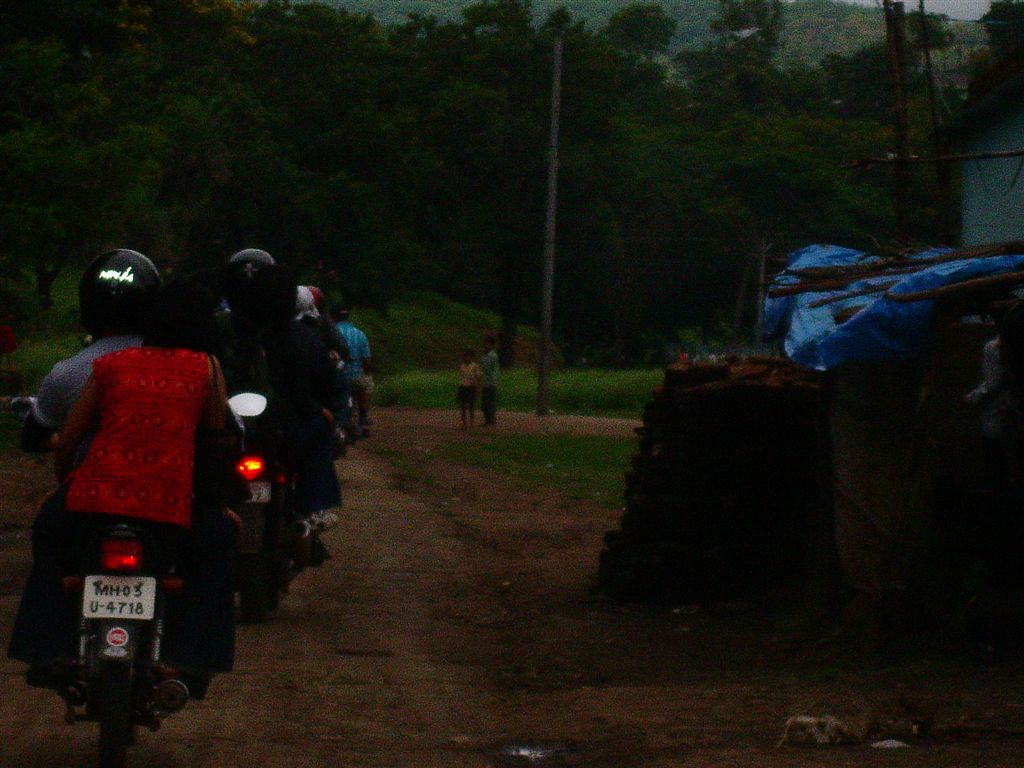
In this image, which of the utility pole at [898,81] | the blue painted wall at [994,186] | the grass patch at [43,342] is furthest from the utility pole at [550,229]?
the utility pole at [898,81]

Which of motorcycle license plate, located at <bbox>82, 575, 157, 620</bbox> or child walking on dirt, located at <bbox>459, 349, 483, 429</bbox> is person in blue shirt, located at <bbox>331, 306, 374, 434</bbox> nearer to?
child walking on dirt, located at <bbox>459, 349, 483, 429</bbox>

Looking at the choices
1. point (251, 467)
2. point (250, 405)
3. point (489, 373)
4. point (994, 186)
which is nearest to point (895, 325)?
point (250, 405)

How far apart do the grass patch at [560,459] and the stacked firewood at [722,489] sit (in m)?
6.95

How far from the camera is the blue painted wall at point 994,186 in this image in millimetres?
20531

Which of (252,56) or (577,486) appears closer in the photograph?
(577,486)

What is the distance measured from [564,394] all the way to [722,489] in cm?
3578

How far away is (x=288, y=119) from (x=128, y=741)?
2315 inches

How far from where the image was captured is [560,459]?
79.3ft

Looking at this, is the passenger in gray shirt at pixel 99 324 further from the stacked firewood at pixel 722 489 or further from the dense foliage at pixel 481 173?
the dense foliage at pixel 481 173

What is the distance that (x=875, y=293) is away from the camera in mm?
9031

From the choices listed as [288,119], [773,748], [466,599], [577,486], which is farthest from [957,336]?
[288,119]

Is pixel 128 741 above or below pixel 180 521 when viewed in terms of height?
below

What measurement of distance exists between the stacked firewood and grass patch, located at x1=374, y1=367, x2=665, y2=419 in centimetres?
3246

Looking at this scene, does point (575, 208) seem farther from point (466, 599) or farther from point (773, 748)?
point (773, 748)
